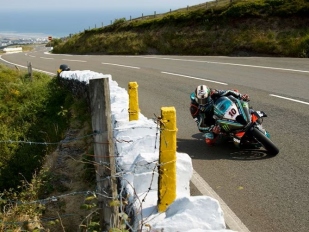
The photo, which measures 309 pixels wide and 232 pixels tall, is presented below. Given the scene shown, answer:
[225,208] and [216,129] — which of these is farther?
[216,129]

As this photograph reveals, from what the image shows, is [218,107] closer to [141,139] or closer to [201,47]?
[141,139]

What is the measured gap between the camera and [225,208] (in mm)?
4770

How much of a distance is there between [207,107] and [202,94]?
306 millimetres

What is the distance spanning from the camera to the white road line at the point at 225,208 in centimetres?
430

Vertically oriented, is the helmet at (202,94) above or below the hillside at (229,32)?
below

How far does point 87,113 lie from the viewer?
10.4 meters

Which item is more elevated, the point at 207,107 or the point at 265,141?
the point at 207,107

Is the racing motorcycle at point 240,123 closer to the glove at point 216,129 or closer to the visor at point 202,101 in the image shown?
the glove at point 216,129

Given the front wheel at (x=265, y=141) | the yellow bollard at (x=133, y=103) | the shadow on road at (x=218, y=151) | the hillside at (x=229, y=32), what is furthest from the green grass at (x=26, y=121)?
the hillside at (x=229, y=32)

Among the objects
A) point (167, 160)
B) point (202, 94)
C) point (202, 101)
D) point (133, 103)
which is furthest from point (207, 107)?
point (167, 160)

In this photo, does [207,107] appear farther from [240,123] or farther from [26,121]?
[26,121]

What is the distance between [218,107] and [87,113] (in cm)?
472

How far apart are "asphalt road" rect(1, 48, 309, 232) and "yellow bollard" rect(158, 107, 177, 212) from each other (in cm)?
69

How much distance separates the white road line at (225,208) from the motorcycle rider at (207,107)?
1.17m
